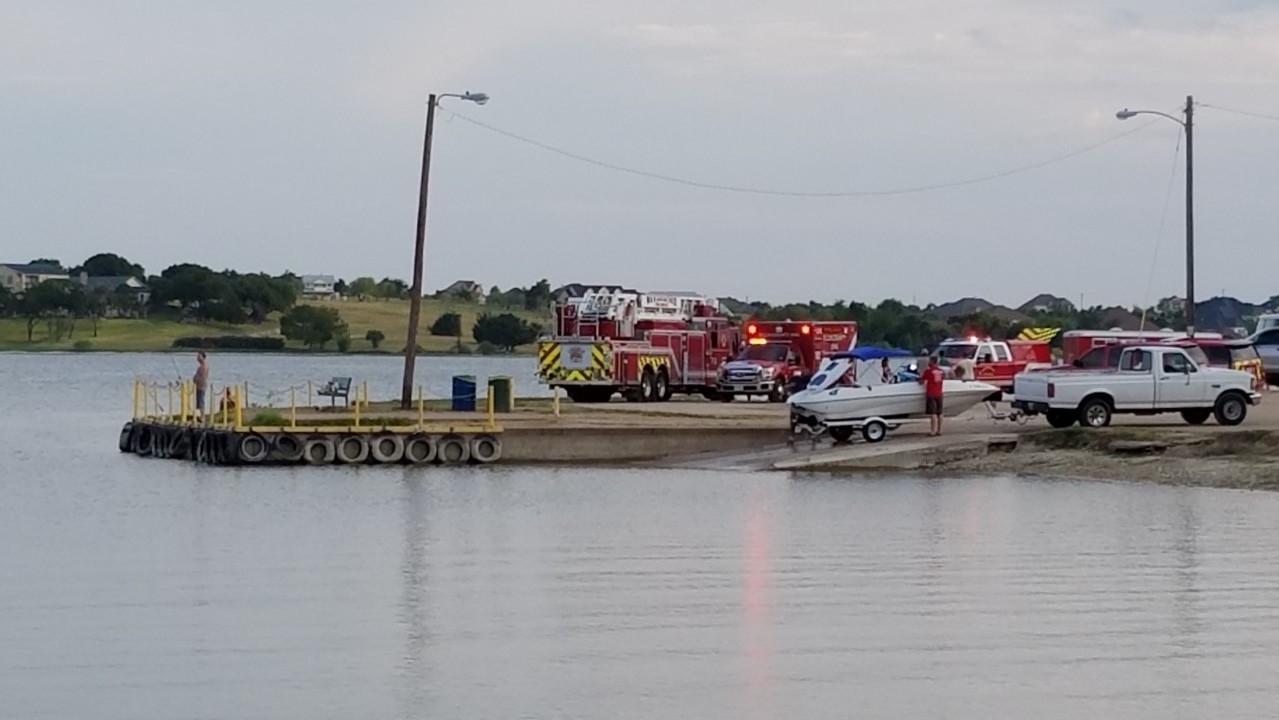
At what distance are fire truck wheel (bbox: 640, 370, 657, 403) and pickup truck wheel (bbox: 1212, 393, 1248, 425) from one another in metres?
19.7

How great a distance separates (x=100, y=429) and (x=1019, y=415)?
98.7ft

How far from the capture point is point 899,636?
1838 cm

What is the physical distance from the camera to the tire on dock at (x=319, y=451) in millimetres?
42281

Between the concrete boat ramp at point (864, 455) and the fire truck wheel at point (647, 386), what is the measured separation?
51.0ft

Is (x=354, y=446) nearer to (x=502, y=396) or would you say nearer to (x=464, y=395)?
(x=502, y=396)

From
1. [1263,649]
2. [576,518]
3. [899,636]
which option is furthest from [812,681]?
[576,518]

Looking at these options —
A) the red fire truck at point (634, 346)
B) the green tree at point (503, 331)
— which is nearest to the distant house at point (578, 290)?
the red fire truck at point (634, 346)

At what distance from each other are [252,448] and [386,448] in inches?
104

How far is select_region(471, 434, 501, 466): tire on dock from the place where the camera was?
4278cm

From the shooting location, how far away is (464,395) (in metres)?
51.1

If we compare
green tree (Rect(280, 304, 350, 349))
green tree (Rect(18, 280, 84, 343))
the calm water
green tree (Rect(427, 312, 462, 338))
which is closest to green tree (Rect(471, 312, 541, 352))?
green tree (Rect(427, 312, 462, 338))

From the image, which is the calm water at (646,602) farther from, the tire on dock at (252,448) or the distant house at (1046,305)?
the distant house at (1046,305)

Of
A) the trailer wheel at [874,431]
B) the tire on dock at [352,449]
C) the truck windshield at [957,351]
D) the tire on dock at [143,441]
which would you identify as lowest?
the tire on dock at [143,441]

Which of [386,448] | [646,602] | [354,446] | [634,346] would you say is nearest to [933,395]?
[386,448]
